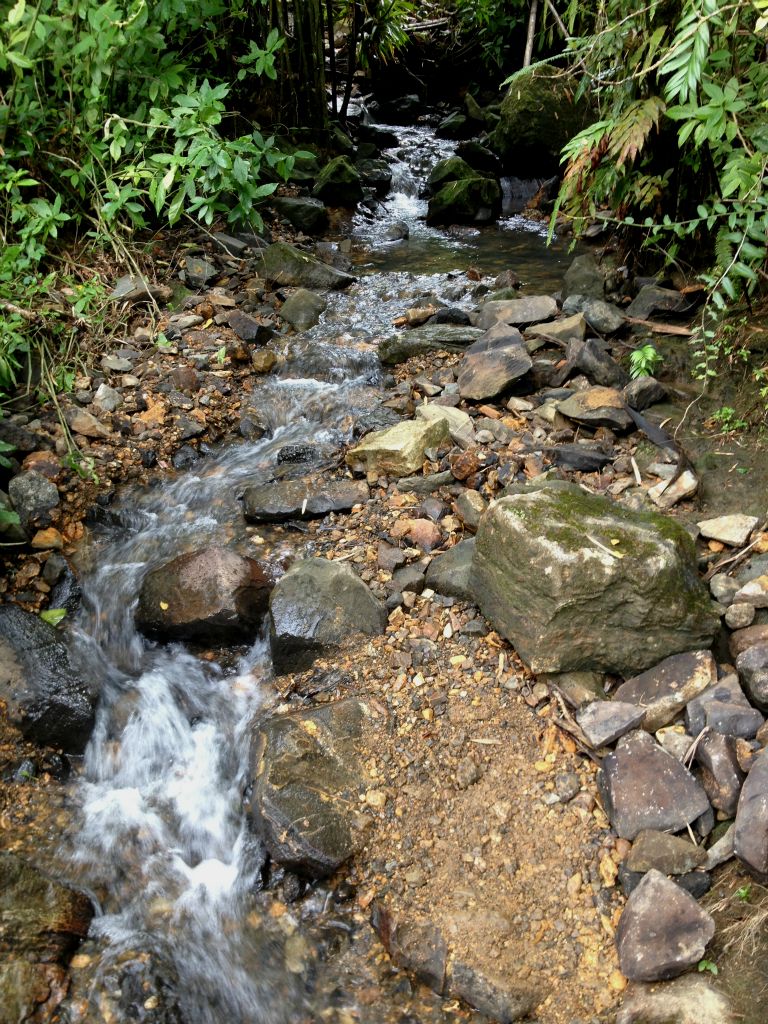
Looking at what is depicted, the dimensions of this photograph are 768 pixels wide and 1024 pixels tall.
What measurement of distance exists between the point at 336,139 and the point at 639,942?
27.3 ft

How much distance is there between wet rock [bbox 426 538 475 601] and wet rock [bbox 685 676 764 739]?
2.99 ft

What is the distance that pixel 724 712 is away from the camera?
2.32 m

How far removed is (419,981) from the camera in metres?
2.17

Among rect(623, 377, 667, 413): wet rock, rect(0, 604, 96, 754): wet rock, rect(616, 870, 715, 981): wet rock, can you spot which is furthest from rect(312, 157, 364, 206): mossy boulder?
rect(616, 870, 715, 981): wet rock

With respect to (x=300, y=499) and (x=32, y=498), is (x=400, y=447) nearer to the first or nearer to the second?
(x=300, y=499)

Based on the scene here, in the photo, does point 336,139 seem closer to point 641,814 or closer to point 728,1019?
point 641,814

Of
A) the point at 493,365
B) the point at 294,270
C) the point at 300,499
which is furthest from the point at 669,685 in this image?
the point at 294,270

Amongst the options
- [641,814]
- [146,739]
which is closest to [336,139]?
[146,739]

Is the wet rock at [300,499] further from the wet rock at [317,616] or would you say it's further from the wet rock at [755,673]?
the wet rock at [755,673]

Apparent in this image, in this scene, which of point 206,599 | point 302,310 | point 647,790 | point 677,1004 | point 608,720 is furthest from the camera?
point 302,310

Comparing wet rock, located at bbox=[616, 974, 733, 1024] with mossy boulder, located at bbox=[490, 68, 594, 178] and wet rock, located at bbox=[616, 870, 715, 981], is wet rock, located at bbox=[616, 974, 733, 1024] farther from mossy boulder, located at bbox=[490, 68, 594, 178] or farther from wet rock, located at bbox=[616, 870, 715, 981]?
mossy boulder, located at bbox=[490, 68, 594, 178]

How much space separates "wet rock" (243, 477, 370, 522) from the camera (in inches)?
144

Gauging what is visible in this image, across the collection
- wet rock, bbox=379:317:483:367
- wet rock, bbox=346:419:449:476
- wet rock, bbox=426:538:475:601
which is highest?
wet rock, bbox=379:317:483:367

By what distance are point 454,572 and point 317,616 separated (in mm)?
574
